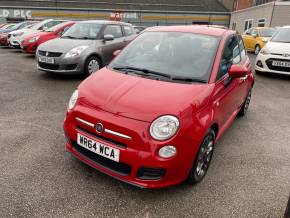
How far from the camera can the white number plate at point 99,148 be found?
2.58 m

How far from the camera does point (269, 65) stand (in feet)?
27.2

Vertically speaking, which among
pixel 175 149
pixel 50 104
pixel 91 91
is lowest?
pixel 50 104

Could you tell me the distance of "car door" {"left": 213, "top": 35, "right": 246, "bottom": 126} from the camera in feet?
10.5

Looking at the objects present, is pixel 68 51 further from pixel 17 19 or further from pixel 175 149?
pixel 17 19

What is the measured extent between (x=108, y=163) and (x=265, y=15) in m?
27.3

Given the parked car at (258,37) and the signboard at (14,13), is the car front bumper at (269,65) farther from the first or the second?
the signboard at (14,13)

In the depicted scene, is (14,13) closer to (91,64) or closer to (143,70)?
(91,64)

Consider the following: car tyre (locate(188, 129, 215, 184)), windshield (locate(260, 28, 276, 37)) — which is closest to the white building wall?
windshield (locate(260, 28, 276, 37))

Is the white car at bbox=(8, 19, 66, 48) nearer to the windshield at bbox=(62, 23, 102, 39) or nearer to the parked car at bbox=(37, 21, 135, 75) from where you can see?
the windshield at bbox=(62, 23, 102, 39)

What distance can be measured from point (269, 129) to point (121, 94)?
303 cm

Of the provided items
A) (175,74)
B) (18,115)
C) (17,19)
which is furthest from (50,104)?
(17,19)

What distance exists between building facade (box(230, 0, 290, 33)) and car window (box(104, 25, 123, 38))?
20.5 m

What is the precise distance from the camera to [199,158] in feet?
9.46

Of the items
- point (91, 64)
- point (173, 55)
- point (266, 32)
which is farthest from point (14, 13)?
point (173, 55)
